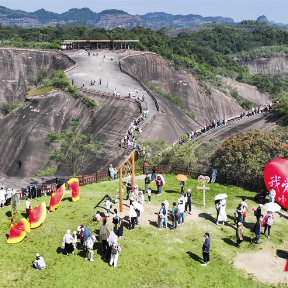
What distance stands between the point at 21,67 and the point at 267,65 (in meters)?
94.3

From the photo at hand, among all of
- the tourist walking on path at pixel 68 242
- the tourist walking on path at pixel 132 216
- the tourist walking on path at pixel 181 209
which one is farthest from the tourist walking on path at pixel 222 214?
the tourist walking on path at pixel 68 242

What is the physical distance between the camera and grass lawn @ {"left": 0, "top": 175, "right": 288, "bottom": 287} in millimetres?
15672

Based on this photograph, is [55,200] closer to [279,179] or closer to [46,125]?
[279,179]

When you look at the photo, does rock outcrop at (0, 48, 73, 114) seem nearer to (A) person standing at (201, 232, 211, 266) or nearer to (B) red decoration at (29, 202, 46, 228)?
(B) red decoration at (29, 202, 46, 228)

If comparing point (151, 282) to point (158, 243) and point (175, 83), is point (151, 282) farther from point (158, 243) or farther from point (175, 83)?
point (175, 83)

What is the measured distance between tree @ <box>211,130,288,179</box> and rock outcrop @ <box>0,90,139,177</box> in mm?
14348

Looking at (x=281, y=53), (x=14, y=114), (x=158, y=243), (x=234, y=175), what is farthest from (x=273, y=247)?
(x=281, y=53)

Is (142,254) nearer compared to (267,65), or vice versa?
(142,254)

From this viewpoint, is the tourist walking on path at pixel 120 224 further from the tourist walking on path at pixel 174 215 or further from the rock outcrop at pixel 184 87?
the rock outcrop at pixel 184 87

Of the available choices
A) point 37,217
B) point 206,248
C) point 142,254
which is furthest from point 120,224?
point 37,217

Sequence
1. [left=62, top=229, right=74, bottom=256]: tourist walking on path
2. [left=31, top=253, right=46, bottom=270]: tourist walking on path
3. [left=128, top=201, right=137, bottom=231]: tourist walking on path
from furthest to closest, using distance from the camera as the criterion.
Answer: [left=128, top=201, right=137, bottom=231]: tourist walking on path → [left=62, top=229, right=74, bottom=256]: tourist walking on path → [left=31, top=253, right=46, bottom=270]: tourist walking on path

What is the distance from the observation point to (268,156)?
2694 centimetres

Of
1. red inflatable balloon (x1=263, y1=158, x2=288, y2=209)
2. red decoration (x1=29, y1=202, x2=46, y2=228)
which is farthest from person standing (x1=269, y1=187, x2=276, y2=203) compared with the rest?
red decoration (x1=29, y1=202, x2=46, y2=228)

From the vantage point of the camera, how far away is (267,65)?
13862 cm
